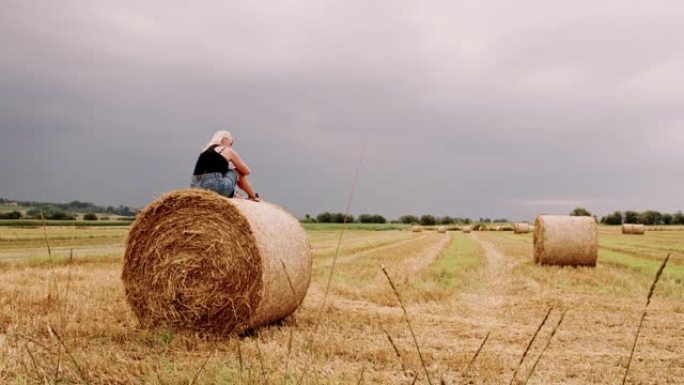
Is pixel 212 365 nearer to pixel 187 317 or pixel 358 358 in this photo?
pixel 358 358

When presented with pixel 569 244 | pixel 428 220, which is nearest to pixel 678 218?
pixel 428 220

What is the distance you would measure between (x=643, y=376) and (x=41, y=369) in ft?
16.2

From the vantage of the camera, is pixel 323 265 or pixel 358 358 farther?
pixel 323 265

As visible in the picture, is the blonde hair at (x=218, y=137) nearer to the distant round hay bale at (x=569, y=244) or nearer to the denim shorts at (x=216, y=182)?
the denim shorts at (x=216, y=182)

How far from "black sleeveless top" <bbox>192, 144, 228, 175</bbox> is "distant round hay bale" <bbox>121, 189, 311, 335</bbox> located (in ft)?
2.00

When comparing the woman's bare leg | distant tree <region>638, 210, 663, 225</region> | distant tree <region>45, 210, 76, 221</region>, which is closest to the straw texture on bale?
the woman's bare leg

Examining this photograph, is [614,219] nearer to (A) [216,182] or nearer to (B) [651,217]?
(B) [651,217]

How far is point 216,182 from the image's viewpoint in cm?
727

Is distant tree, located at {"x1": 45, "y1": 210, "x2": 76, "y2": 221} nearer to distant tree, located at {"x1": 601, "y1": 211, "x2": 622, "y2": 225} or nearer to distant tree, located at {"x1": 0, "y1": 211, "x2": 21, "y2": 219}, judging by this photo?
distant tree, located at {"x1": 0, "y1": 211, "x2": 21, "y2": 219}

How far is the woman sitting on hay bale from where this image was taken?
23.9 feet

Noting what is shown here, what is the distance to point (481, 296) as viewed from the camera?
962cm

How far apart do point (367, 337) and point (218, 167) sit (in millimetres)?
2894

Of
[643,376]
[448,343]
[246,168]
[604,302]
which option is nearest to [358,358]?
[448,343]

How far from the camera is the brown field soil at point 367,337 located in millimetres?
4453
